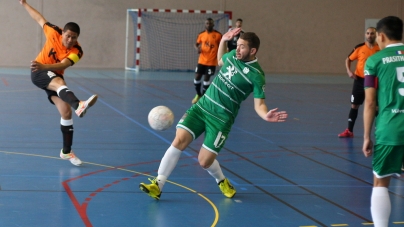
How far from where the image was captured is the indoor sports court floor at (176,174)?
5141 mm

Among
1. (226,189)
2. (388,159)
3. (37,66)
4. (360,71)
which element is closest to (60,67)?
(37,66)

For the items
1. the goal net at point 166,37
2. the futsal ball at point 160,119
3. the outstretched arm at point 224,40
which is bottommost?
the goal net at point 166,37

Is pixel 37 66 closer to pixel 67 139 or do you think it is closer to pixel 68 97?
pixel 68 97

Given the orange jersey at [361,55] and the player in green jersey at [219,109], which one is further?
the orange jersey at [361,55]

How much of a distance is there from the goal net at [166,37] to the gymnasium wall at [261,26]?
1.22ft

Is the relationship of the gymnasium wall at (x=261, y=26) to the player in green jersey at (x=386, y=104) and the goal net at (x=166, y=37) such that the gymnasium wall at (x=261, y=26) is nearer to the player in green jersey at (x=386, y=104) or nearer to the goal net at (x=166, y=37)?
the goal net at (x=166, y=37)

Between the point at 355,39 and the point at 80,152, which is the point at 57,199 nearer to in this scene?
the point at 80,152

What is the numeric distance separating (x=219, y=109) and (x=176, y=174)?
1.46m

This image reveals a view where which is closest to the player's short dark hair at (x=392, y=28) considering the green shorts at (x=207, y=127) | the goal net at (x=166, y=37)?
the green shorts at (x=207, y=127)

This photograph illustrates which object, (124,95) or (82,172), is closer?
A: (82,172)

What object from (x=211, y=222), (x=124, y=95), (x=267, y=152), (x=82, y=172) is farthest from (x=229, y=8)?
(x=211, y=222)

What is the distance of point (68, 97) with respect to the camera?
6.67 meters

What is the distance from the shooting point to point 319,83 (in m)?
21.0

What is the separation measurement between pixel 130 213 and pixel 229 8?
20743 mm
